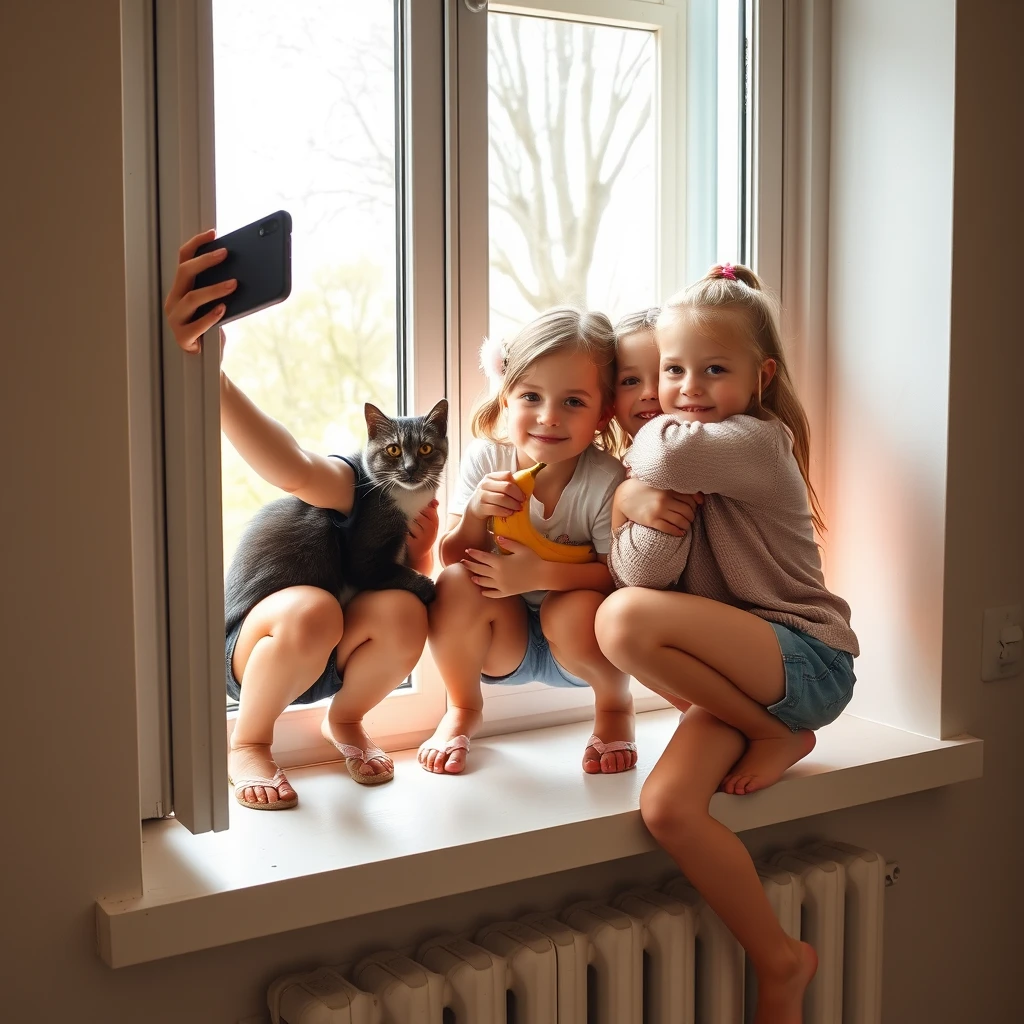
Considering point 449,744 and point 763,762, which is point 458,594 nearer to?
point 449,744

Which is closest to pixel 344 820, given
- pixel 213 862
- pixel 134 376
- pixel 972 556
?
pixel 213 862

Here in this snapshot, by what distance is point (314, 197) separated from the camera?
1.30 metres

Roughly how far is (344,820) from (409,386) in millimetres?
567

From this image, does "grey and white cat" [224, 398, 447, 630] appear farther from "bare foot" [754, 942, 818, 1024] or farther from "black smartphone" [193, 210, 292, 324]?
"bare foot" [754, 942, 818, 1024]

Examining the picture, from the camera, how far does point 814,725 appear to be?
4.04 ft

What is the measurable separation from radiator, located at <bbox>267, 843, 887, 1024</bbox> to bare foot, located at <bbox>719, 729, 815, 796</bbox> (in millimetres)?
157

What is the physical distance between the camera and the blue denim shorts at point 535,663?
135 centimetres

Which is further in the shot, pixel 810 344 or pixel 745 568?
pixel 810 344

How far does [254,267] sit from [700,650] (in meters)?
0.65

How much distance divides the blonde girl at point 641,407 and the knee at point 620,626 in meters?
0.09

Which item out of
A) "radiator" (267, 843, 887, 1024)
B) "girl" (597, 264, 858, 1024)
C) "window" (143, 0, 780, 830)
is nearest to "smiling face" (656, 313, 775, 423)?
"girl" (597, 264, 858, 1024)

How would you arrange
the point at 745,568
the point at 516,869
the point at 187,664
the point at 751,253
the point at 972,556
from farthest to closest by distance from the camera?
the point at 751,253, the point at 972,556, the point at 745,568, the point at 516,869, the point at 187,664

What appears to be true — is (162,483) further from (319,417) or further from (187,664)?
(319,417)

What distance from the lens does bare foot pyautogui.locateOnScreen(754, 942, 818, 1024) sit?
115cm
